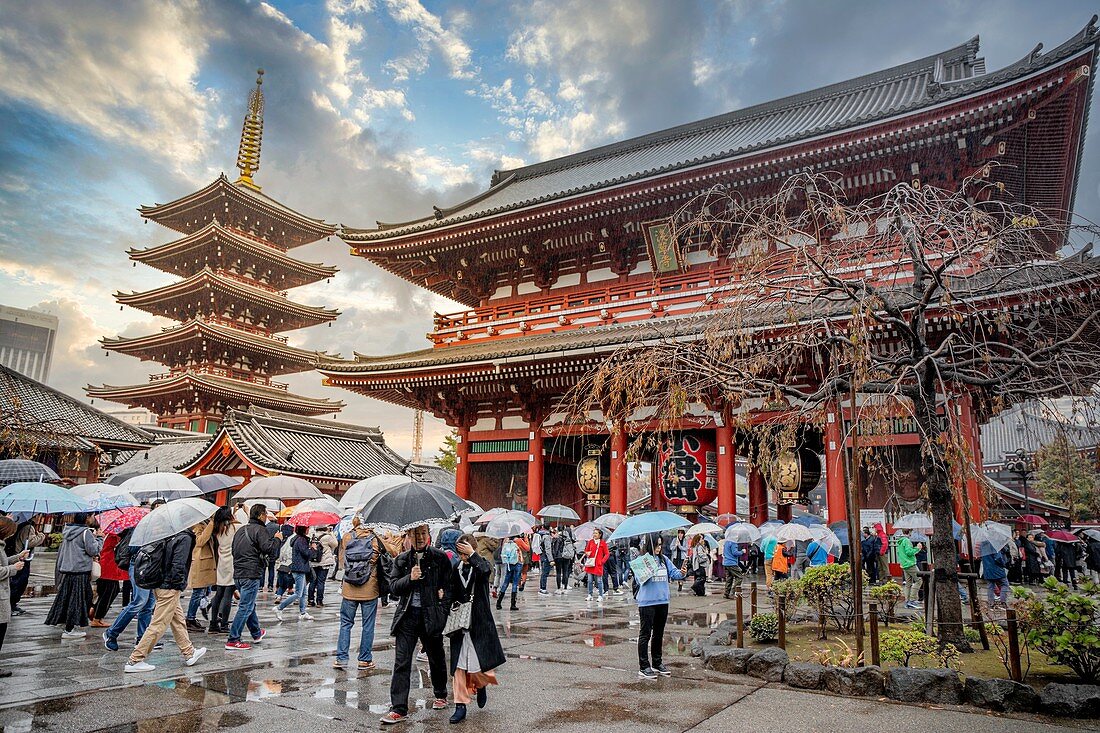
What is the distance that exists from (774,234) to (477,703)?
6.28 m

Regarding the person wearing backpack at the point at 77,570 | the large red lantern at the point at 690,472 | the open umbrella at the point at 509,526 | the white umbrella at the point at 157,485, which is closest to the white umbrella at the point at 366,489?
the open umbrella at the point at 509,526

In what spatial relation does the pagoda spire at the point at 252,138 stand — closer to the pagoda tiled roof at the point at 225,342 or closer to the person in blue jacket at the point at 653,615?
the pagoda tiled roof at the point at 225,342

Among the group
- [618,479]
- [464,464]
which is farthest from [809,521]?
[464,464]

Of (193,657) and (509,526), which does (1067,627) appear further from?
(193,657)

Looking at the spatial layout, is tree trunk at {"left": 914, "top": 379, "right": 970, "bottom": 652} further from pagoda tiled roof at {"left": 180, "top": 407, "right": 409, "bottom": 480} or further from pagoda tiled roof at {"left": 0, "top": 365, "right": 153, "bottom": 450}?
pagoda tiled roof at {"left": 0, "top": 365, "right": 153, "bottom": 450}

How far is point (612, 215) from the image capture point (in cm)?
1858

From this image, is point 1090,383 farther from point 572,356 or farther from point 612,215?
point 612,215

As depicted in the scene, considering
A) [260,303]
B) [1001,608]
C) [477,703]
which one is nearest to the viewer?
[477,703]

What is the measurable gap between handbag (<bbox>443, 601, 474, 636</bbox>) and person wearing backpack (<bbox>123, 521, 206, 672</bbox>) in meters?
3.38

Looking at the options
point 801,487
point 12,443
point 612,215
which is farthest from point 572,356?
point 12,443

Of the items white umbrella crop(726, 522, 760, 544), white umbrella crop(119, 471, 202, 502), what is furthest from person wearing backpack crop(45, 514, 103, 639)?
white umbrella crop(726, 522, 760, 544)

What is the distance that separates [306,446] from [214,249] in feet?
61.9

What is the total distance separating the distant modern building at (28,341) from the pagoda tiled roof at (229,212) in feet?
417

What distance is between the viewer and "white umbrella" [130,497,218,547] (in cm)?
741
